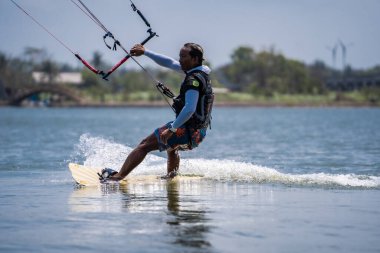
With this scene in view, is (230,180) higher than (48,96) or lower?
lower

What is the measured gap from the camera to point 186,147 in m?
12.8

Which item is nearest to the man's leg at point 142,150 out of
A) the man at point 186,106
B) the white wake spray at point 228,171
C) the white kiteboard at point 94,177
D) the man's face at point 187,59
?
the man at point 186,106

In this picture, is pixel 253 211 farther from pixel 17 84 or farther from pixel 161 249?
pixel 17 84

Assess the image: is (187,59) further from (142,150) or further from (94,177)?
(94,177)

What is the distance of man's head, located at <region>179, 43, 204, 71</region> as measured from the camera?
12289 mm

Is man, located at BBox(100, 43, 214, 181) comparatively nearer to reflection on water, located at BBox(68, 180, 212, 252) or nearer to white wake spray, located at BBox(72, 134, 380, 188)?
reflection on water, located at BBox(68, 180, 212, 252)

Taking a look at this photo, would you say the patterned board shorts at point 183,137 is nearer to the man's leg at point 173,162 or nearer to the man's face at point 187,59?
the man's leg at point 173,162

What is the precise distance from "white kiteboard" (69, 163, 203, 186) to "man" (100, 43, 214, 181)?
1.98 feet

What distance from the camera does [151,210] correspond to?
10.4 m

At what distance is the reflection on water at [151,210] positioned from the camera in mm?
8773

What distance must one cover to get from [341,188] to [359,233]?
3.81 meters

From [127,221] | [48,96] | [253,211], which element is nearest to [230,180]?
[253,211]

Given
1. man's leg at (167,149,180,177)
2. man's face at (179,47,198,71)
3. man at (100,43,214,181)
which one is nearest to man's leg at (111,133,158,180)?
man at (100,43,214,181)

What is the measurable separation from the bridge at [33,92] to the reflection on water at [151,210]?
139496mm
